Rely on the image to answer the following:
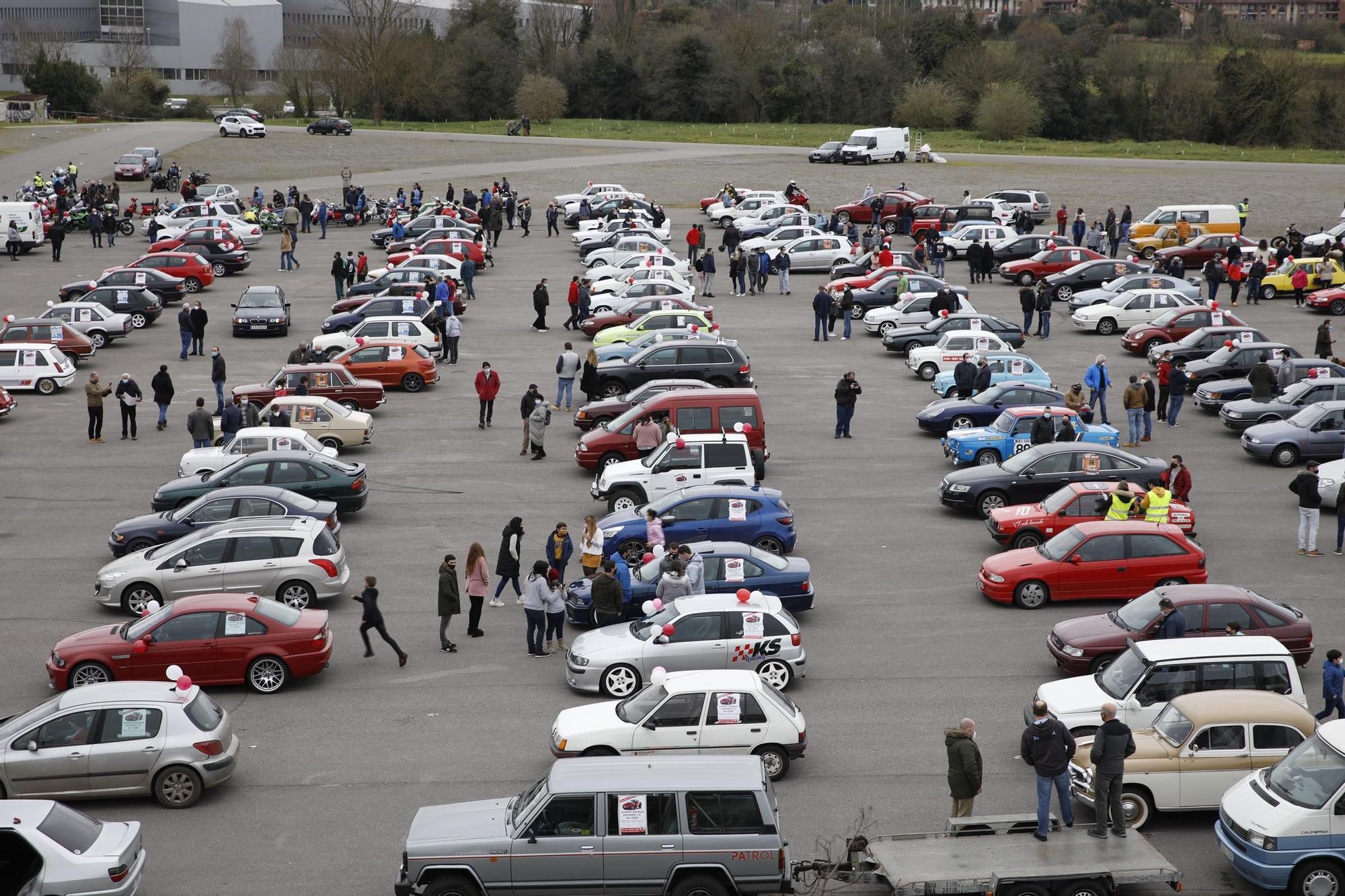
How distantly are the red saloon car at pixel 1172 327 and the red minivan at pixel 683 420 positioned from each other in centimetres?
1407

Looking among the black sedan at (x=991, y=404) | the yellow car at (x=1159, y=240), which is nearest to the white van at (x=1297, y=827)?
the black sedan at (x=991, y=404)

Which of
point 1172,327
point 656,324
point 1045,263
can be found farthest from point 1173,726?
point 1045,263

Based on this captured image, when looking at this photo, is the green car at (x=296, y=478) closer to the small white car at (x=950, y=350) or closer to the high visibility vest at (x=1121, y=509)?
the high visibility vest at (x=1121, y=509)

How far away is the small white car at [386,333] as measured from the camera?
105ft

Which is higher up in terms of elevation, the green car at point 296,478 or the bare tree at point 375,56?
the bare tree at point 375,56

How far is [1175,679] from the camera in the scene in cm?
1382

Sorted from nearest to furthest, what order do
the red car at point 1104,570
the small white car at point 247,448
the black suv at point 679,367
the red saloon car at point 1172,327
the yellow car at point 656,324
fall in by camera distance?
the red car at point 1104,570 → the small white car at point 247,448 → the black suv at point 679,367 → the yellow car at point 656,324 → the red saloon car at point 1172,327

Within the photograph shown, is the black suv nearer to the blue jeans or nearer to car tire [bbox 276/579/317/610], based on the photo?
car tire [bbox 276/579/317/610]

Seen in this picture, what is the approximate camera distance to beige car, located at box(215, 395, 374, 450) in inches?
1005

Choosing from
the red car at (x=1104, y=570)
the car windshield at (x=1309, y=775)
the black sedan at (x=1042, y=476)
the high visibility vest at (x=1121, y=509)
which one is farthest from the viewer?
the black sedan at (x=1042, y=476)

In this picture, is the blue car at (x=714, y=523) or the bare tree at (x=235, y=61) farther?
the bare tree at (x=235, y=61)

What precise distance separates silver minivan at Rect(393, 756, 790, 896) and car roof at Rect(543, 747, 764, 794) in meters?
0.02

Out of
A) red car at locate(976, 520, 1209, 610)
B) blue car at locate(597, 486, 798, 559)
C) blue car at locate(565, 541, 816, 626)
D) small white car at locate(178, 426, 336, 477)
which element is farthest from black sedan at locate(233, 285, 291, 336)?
red car at locate(976, 520, 1209, 610)

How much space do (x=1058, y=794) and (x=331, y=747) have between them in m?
7.44
